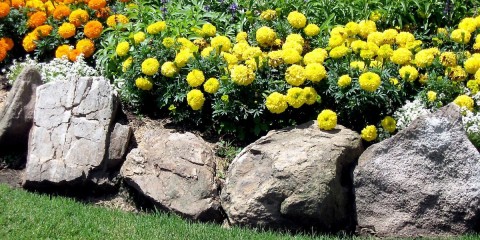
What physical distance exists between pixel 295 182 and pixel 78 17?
356cm

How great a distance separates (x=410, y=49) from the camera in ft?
21.5

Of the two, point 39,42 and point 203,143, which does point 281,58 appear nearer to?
point 203,143

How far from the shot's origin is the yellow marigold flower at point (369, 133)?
5.91 meters

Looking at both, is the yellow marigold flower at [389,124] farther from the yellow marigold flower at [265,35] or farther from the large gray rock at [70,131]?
the large gray rock at [70,131]

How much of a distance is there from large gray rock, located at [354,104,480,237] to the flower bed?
45 cm

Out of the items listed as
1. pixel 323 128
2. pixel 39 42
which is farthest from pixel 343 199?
pixel 39 42

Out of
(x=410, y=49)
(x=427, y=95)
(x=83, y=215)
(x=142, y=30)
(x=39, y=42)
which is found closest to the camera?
(x=83, y=215)

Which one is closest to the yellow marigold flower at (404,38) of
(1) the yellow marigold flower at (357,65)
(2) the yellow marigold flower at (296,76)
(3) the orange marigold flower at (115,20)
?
(1) the yellow marigold flower at (357,65)

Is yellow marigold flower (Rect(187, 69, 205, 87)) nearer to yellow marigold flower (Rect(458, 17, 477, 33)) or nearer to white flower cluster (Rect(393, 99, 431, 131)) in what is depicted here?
white flower cluster (Rect(393, 99, 431, 131))

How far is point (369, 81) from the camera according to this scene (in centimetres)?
590

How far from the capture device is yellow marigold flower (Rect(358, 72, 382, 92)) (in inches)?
232

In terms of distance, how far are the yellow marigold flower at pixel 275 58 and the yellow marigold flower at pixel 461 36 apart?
5.38ft

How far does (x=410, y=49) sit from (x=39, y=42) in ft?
12.8

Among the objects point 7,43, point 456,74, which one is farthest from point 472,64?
point 7,43
